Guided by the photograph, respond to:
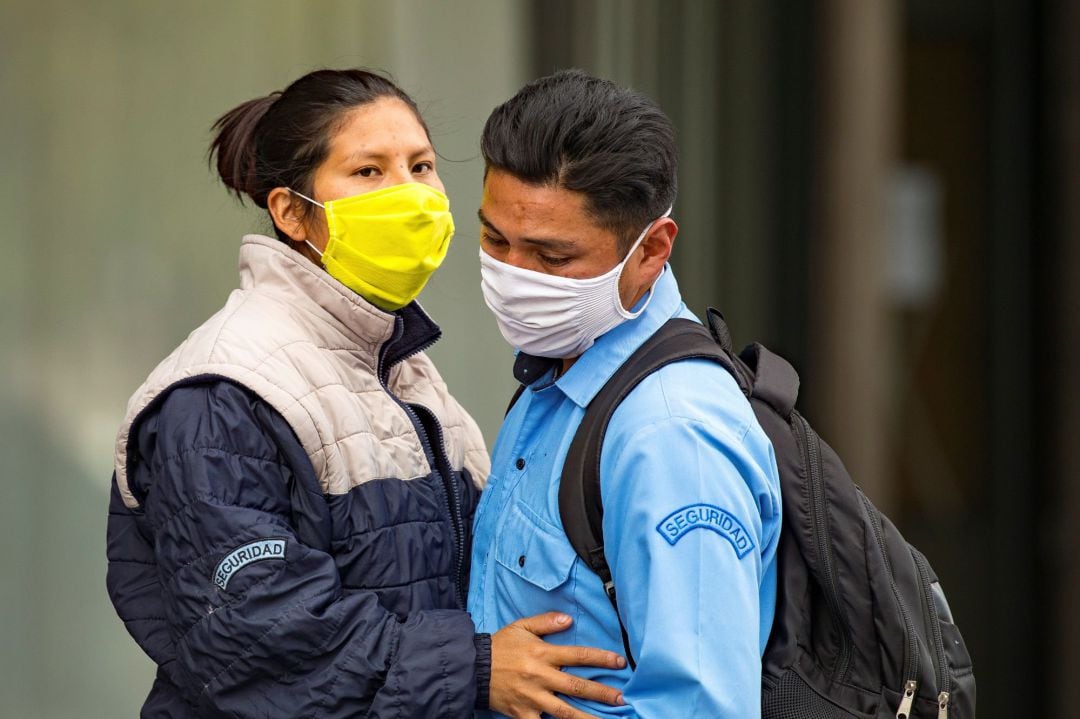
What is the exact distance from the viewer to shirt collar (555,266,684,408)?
2004mm

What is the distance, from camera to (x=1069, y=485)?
4.67 meters

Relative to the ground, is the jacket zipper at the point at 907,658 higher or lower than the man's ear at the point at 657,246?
lower

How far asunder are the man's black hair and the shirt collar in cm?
12

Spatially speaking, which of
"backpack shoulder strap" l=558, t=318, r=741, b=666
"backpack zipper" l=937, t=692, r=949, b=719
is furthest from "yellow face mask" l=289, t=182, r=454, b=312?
"backpack zipper" l=937, t=692, r=949, b=719

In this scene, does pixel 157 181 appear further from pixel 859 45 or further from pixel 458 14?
pixel 859 45

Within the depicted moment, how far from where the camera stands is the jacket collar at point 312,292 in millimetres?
2271

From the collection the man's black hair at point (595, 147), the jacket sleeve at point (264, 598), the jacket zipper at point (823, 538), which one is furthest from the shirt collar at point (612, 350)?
the jacket sleeve at point (264, 598)

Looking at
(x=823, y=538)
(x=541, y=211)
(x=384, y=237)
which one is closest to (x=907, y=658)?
(x=823, y=538)

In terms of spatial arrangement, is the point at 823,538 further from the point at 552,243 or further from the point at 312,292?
the point at 312,292

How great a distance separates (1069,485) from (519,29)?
2542mm

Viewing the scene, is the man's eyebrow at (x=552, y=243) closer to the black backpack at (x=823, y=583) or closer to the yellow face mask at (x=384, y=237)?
the black backpack at (x=823, y=583)

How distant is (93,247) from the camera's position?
358cm

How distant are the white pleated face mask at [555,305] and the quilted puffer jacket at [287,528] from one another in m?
0.33

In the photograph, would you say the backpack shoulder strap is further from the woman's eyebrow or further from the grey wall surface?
the grey wall surface
